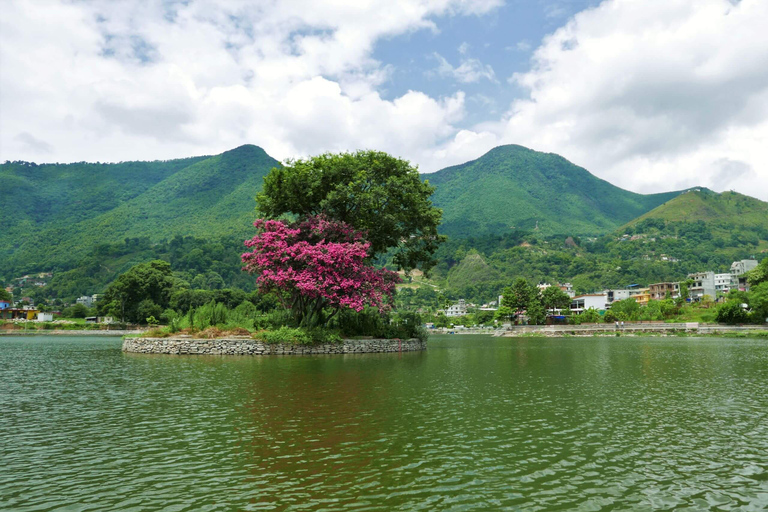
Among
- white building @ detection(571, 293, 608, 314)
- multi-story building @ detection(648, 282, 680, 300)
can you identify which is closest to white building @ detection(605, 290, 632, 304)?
white building @ detection(571, 293, 608, 314)

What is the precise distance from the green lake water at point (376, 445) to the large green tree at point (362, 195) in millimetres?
21166

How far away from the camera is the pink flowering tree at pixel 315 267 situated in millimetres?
35938

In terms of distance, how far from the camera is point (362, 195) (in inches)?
1537

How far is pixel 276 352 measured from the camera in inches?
1414

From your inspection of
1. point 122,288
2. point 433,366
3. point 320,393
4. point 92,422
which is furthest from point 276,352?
point 122,288

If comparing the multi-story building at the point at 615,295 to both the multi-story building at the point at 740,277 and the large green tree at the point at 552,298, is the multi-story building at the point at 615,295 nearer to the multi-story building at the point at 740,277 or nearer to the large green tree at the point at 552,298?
the multi-story building at the point at 740,277

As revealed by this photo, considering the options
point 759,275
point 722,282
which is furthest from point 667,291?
point 759,275

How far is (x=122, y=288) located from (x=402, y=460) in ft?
381

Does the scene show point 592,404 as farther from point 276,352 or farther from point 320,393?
point 276,352

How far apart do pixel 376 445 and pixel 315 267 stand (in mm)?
25910

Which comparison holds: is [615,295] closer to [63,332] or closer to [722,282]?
[722,282]

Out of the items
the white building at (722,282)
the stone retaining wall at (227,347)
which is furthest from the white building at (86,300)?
the white building at (722,282)

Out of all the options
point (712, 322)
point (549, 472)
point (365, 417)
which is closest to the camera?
point (549, 472)

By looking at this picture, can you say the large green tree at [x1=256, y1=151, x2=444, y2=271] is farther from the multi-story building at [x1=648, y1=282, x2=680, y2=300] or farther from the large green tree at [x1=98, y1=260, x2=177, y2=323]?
the multi-story building at [x1=648, y1=282, x2=680, y2=300]
